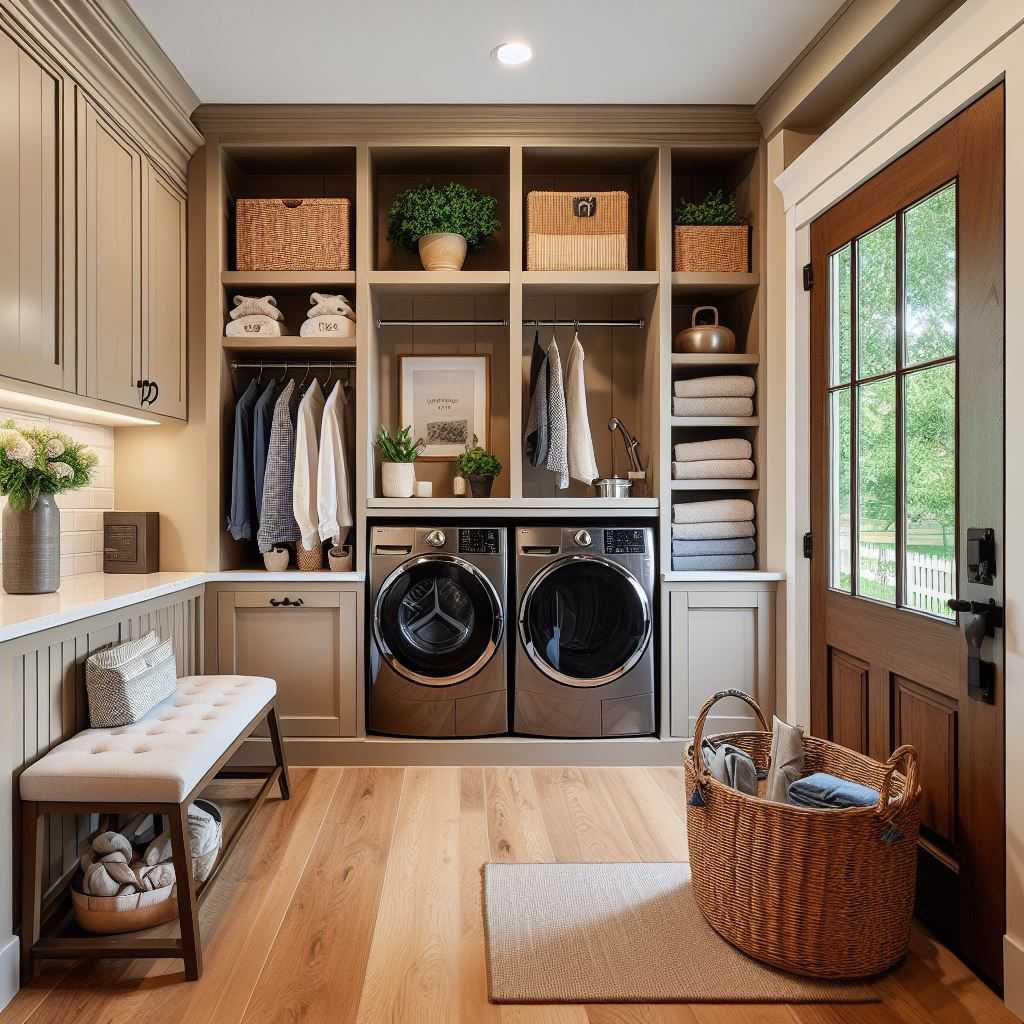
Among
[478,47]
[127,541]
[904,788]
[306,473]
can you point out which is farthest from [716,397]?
[127,541]

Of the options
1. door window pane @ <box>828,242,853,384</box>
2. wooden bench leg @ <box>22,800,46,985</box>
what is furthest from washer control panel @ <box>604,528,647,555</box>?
wooden bench leg @ <box>22,800,46,985</box>

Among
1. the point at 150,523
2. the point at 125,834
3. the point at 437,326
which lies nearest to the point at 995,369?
the point at 437,326

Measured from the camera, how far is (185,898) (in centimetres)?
176

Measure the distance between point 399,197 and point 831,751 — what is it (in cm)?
266

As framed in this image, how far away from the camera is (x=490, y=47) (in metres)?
2.65

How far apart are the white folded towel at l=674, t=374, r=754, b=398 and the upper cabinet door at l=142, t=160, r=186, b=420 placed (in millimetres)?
2000

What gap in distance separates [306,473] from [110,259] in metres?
1.01

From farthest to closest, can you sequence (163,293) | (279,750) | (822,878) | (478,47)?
1. (163,293)
2. (279,750)
3. (478,47)
4. (822,878)

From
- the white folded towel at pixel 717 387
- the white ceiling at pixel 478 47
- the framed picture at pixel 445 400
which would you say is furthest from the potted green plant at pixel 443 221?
the white folded towel at pixel 717 387

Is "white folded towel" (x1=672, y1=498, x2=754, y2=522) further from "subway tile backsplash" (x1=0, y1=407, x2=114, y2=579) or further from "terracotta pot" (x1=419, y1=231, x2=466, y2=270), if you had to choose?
"subway tile backsplash" (x1=0, y1=407, x2=114, y2=579)

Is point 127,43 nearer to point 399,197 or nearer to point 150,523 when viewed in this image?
point 399,197

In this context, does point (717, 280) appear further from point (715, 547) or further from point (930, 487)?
point (930, 487)

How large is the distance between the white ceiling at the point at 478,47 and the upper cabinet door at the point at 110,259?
0.43 meters

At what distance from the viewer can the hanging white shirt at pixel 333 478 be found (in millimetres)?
3090
